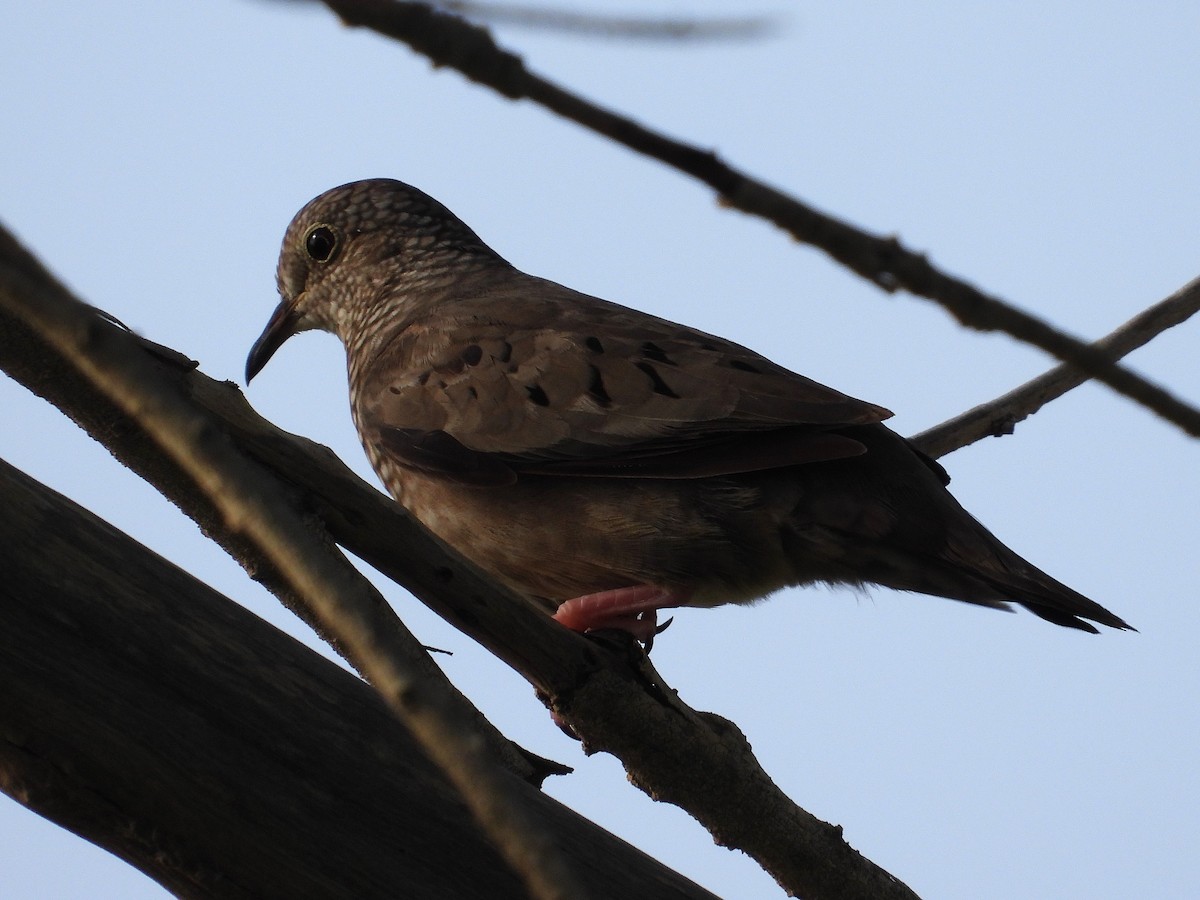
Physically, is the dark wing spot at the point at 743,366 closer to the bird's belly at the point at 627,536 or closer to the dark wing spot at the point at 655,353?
the dark wing spot at the point at 655,353

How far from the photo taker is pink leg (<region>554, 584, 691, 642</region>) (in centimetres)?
449

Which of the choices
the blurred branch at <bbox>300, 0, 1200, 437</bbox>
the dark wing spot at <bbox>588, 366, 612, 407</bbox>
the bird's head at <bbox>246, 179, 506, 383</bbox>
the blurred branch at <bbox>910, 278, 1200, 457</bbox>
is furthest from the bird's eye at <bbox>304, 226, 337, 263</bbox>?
the blurred branch at <bbox>300, 0, 1200, 437</bbox>

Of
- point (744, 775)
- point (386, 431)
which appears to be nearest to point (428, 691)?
point (744, 775)

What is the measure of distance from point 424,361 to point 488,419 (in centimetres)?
56

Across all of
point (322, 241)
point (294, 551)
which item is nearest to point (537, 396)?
point (322, 241)

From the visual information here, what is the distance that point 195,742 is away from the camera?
2881 millimetres

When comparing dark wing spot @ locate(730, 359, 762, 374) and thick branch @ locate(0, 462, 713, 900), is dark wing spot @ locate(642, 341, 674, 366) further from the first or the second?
thick branch @ locate(0, 462, 713, 900)

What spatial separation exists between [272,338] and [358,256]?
0.59 meters

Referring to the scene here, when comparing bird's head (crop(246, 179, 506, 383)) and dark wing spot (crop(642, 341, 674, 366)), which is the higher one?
bird's head (crop(246, 179, 506, 383))

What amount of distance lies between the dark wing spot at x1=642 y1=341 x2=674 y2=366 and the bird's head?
5.02 feet

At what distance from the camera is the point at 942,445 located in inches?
187

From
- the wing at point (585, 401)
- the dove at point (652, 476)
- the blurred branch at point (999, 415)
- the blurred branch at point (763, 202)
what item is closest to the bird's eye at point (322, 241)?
the wing at point (585, 401)

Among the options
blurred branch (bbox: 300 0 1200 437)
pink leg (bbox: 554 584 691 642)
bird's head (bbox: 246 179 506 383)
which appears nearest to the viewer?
blurred branch (bbox: 300 0 1200 437)

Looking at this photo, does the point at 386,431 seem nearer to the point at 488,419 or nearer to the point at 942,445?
the point at 488,419
